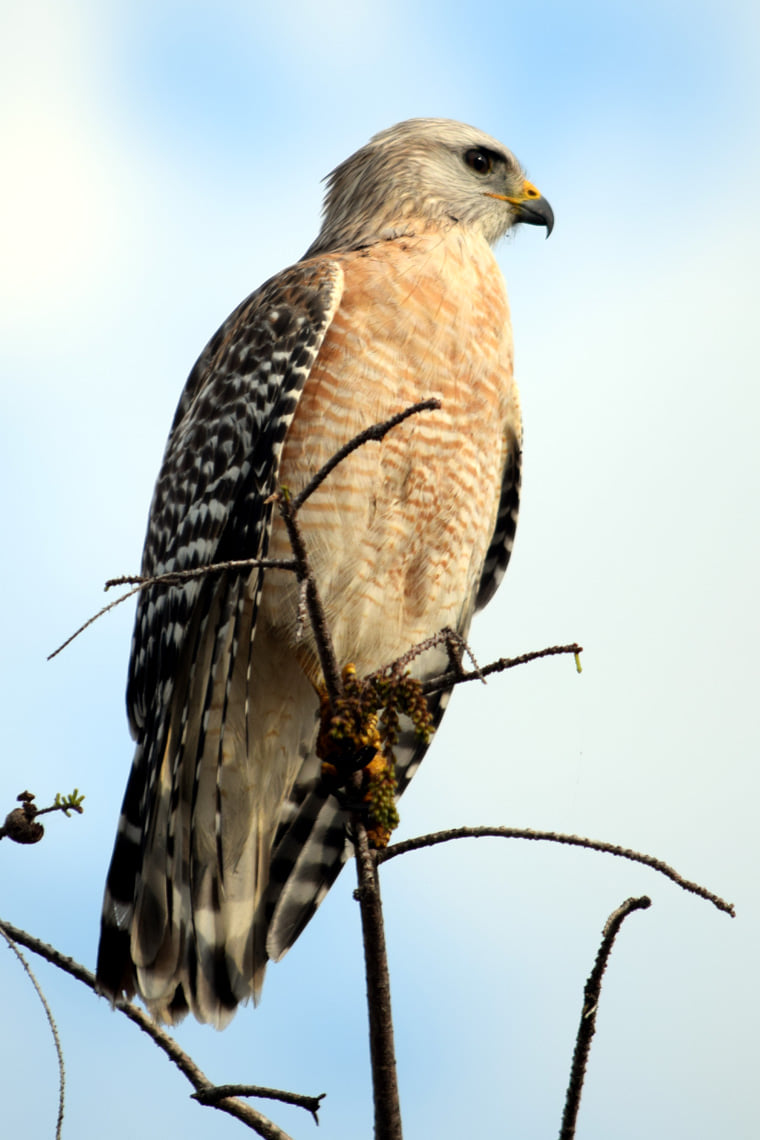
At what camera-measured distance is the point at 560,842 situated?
284cm

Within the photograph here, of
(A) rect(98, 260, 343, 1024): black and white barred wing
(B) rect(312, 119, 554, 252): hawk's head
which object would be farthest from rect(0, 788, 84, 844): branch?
(B) rect(312, 119, 554, 252): hawk's head

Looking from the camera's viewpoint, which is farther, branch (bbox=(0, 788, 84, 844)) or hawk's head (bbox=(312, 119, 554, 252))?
hawk's head (bbox=(312, 119, 554, 252))

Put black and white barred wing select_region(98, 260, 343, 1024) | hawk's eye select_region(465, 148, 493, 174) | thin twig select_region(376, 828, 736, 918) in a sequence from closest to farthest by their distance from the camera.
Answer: thin twig select_region(376, 828, 736, 918), black and white barred wing select_region(98, 260, 343, 1024), hawk's eye select_region(465, 148, 493, 174)

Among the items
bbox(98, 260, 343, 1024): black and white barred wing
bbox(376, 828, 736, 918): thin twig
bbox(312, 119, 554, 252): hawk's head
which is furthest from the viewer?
bbox(312, 119, 554, 252): hawk's head

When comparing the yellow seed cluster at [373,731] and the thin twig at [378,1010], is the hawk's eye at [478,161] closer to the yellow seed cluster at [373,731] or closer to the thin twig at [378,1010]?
the yellow seed cluster at [373,731]

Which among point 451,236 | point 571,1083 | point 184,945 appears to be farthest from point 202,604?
point 571,1083

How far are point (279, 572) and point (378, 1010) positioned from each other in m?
1.88

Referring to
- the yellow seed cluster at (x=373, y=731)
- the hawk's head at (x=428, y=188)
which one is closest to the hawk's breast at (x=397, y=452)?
the hawk's head at (x=428, y=188)

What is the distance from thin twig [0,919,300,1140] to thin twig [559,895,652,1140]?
0.76 metres

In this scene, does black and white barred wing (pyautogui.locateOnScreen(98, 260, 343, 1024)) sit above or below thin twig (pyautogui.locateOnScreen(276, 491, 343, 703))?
above

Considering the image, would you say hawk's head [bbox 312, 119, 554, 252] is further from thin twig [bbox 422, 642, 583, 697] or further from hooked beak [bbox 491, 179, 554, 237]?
thin twig [bbox 422, 642, 583, 697]

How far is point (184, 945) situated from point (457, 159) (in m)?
3.48

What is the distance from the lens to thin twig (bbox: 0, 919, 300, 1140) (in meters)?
3.19

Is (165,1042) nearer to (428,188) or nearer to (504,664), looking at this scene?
(504,664)
